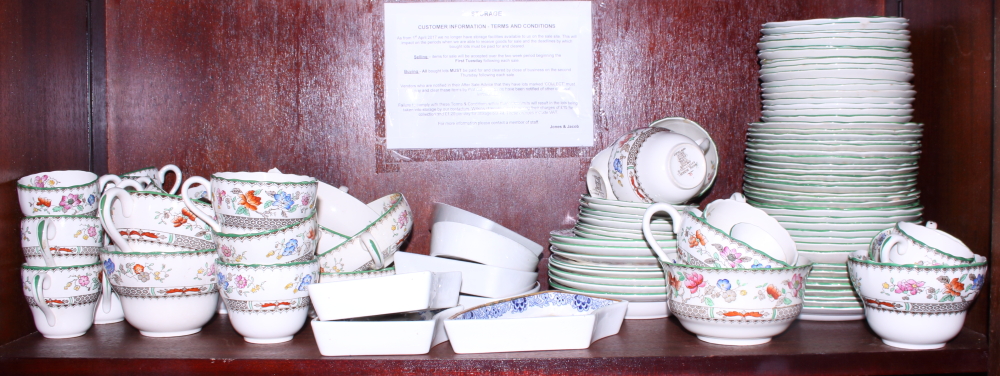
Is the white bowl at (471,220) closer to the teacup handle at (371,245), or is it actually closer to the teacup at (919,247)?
the teacup handle at (371,245)

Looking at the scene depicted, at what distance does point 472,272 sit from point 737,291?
1.17ft

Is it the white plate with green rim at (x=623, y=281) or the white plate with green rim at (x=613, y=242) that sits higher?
the white plate with green rim at (x=613, y=242)

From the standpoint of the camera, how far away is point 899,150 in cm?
103

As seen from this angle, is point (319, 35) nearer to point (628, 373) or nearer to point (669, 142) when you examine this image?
point (669, 142)

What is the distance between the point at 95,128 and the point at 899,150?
1.26 meters

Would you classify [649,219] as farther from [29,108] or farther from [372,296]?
[29,108]

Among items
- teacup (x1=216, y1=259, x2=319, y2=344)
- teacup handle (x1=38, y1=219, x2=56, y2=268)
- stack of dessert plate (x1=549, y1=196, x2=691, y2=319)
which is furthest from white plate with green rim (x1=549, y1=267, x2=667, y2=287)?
teacup handle (x1=38, y1=219, x2=56, y2=268)

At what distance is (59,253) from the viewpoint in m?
0.96

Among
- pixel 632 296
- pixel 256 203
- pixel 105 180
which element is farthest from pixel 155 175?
pixel 632 296

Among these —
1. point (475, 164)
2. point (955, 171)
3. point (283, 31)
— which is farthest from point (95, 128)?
point (955, 171)

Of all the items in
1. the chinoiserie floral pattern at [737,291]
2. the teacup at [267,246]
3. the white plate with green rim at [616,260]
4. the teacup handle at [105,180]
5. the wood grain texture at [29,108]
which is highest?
the wood grain texture at [29,108]

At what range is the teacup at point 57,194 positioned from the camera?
0.95 meters

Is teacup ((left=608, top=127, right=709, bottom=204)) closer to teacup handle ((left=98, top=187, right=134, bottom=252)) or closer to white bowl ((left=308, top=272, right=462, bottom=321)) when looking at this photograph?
white bowl ((left=308, top=272, right=462, bottom=321))

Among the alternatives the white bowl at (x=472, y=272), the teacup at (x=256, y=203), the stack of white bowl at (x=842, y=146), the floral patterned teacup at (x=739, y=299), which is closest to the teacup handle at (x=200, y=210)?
the teacup at (x=256, y=203)
